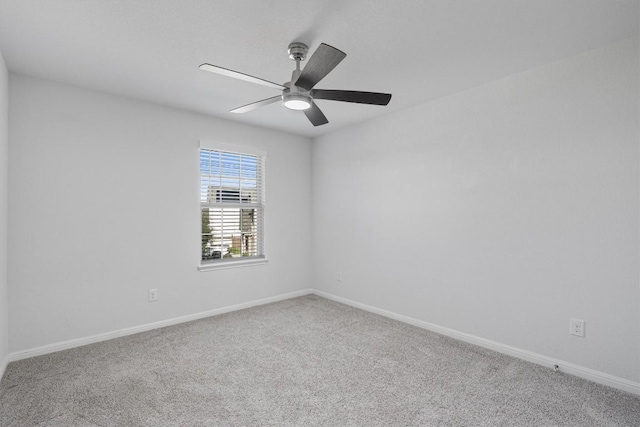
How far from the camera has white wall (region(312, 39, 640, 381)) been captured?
2316 mm

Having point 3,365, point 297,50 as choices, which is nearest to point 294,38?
point 297,50

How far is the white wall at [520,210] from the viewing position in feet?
7.60

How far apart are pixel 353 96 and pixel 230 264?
8.92 feet

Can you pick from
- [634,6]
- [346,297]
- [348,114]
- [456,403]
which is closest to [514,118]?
[634,6]

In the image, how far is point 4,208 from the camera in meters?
2.60

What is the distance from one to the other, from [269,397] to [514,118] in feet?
9.63

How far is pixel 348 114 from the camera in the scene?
3.85 m

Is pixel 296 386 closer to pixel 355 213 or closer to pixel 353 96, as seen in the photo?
pixel 353 96

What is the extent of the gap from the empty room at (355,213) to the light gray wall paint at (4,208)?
39mm

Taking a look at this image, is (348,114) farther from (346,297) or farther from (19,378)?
(19,378)

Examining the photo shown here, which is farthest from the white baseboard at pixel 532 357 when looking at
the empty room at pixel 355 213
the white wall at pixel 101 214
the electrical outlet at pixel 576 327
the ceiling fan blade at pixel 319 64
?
the ceiling fan blade at pixel 319 64

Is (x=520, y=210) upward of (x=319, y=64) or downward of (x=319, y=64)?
downward

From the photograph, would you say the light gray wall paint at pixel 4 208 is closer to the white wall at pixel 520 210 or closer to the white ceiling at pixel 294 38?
the white ceiling at pixel 294 38

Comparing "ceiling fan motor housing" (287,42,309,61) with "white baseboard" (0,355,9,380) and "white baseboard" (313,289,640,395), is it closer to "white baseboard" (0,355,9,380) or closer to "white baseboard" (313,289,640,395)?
"white baseboard" (313,289,640,395)
